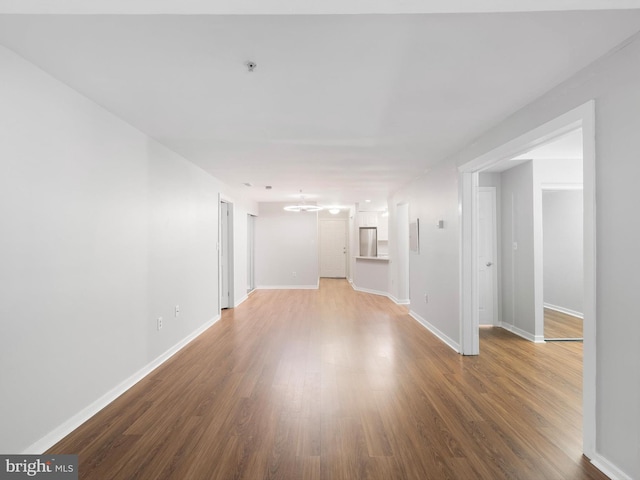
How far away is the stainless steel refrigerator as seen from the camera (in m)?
10.3

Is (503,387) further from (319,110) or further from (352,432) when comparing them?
(319,110)

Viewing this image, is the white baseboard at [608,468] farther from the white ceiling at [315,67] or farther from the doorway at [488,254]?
the doorway at [488,254]

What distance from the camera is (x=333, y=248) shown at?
11.9 metres

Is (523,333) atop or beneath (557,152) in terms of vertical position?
beneath

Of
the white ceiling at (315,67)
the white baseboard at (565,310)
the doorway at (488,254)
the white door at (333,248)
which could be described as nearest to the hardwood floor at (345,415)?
the doorway at (488,254)

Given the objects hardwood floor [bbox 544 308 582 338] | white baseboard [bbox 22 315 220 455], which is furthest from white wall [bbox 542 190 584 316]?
white baseboard [bbox 22 315 220 455]

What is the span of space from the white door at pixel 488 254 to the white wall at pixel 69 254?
14.6 ft

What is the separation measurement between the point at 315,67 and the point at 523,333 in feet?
14.6

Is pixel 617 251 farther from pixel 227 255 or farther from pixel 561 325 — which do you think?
pixel 227 255

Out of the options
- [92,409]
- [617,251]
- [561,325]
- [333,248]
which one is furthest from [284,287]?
[617,251]

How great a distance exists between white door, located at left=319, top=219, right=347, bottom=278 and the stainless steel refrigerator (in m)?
1.50

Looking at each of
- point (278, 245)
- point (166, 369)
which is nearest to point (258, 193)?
point (278, 245)

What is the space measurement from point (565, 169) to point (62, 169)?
18.1 feet

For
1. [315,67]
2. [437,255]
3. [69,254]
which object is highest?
[315,67]
